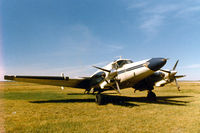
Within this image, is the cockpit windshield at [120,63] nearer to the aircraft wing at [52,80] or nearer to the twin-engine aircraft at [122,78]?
the twin-engine aircraft at [122,78]

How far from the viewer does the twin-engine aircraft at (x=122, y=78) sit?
10180mm

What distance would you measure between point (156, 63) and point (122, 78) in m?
2.93

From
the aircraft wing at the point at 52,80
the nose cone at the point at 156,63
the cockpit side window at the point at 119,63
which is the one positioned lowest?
the aircraft wing at the point at 52,80

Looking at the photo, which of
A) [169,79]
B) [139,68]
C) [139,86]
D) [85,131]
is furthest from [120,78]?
[85,131]

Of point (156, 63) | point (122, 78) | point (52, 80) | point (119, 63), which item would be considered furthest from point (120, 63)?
point (52, 80)

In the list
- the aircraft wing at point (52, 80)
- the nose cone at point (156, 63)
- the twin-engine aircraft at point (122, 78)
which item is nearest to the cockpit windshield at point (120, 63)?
the twin-engine aircraft at point (122, 78)

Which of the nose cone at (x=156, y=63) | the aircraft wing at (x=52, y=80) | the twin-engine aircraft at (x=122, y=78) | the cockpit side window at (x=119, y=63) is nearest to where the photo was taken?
the nose cone at (x=156, y=63)

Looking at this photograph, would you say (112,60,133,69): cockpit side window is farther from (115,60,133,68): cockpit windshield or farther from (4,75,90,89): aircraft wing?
(4,75,90,89): aircraft wing

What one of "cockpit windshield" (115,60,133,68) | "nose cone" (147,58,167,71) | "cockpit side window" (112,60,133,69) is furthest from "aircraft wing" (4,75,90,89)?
"nose cone" (147,58,167,71)

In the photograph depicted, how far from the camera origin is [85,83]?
1477 cm

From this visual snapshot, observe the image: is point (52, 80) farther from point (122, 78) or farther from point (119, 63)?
point (122, 78)

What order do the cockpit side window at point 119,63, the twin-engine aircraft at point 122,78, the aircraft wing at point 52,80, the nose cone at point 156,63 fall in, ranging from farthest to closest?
the aircraft wing at point 52,80 → the cockpit side window at point 119,63 → the twin-engine aircraft at point 122,78 → the nose cone at point 156,63

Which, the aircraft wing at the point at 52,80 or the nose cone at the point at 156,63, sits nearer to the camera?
the nose cone at the point at 156,63

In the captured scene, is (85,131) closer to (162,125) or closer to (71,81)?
(162,125)
